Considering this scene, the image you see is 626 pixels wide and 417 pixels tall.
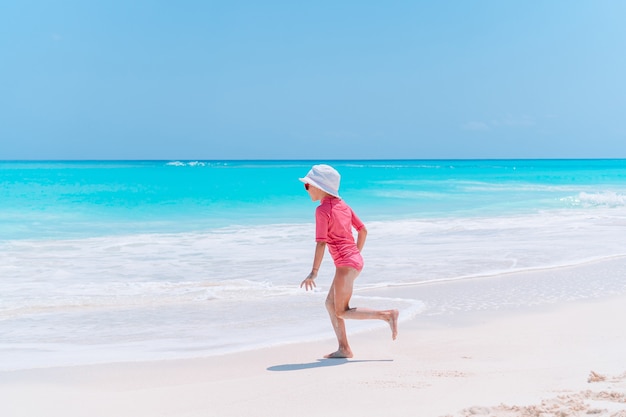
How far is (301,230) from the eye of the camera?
17.0 metres

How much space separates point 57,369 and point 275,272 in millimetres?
5195

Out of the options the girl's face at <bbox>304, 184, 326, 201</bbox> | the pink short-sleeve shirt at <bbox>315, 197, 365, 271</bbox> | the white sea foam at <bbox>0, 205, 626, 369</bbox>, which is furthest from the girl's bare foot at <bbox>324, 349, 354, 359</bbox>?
the girl's face at <bbox>304, 184, 326, 201</bbox>

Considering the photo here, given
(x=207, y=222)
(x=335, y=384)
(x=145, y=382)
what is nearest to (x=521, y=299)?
(x=335, y=384)

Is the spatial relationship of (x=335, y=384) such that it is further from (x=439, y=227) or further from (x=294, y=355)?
(x=439, y=227)

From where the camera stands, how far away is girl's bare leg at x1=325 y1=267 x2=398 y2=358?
202 inches

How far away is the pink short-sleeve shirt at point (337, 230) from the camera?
5.03 metres

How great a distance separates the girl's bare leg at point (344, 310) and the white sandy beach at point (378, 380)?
16 centimetres

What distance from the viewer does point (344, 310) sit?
17.2 ft

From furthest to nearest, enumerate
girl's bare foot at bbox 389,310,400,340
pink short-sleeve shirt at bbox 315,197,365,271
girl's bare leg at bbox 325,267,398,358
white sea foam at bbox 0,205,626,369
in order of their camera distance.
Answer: white sea foam at bbox 0,205,626,369
girl's bare foot at bbox 389,310,400,340
girl's bare leg at bbox 325,267,398,358
pink short-sleeve shirt at bbox 315,197,365,271

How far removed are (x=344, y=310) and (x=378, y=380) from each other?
768 mm

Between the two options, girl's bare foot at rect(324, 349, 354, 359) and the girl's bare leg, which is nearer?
the girl's bare leg

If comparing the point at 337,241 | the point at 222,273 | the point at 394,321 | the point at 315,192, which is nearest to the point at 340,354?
the point at 394,321

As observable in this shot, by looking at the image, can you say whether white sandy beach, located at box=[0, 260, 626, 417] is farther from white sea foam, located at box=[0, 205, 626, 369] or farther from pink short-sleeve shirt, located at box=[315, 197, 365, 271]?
pink short-sleeve shirt, located at box=[315, 197, 365, 271]

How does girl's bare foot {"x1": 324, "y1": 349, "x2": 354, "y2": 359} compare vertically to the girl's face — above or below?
below
